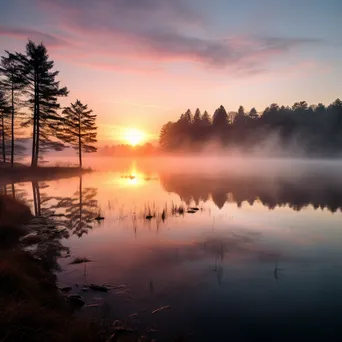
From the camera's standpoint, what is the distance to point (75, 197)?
76.4ft

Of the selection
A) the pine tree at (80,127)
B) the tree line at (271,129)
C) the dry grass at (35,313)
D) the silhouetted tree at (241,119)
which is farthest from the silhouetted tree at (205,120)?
the dry grass at (35,313)

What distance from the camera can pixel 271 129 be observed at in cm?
10862

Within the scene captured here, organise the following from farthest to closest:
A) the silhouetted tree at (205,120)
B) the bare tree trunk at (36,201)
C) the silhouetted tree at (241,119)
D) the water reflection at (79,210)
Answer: the silhouetted tree at (205,120)
the silhouetted tree at (241,119)
the bare tree trunk at (36,201)
the water reflection at (79,210)

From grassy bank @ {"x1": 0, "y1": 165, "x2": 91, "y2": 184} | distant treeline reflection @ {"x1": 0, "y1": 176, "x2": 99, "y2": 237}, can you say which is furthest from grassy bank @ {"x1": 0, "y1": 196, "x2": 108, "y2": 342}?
grassy bank @ {"x1": 0, "y1": 165, "x2": 91, "y2": 184}

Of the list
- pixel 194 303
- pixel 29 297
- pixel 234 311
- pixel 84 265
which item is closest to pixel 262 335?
pixel 234 311

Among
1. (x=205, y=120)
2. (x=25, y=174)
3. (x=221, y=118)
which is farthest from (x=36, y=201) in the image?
(x=205, y=120)

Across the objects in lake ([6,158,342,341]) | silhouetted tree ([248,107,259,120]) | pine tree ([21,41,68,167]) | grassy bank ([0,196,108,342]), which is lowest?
lake ([6,158,342,341])

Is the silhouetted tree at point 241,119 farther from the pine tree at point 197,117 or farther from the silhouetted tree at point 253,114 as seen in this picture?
the pine tree at point 197,117

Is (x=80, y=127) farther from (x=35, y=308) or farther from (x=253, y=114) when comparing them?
(x=253, y=114)

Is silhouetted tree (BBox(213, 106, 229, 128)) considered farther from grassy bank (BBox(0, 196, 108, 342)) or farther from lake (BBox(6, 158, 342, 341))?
grassy bank (BBox(0, 196, 108, 342))

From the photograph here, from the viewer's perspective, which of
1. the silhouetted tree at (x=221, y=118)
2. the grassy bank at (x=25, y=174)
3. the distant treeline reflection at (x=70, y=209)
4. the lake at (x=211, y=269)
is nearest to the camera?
the lake at (x=211, y=269)

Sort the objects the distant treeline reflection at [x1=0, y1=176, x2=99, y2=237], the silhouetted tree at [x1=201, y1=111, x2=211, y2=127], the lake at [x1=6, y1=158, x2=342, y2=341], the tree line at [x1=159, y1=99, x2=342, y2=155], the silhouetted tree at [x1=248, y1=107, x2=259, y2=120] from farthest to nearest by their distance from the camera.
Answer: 1. the silhouetted tree at [x1=201, y1=111, x2=211, y2=127]
2. the silhouetted tree at [x1=248, y1=107, x2=259, y2=120]
3. the tree line at [x1=159, y1=99, x2=342, y2=155]
4. the distant treeline reflection at [x1=0, y1=176, x2=99, y2=237]
5. the lake at [x1=6, y1=158, x2=342, y2=341]

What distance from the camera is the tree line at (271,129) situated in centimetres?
10450

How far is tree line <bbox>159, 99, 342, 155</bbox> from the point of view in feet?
343
